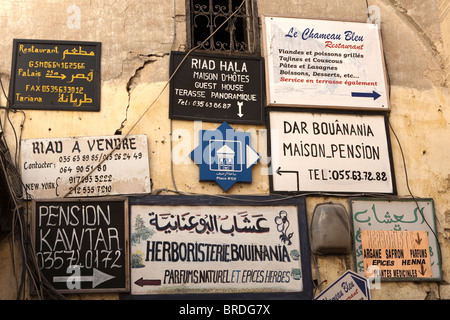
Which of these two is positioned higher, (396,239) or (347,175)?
(347,175)

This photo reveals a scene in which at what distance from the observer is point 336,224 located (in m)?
7.25

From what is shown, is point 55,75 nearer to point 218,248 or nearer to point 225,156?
point 225,156

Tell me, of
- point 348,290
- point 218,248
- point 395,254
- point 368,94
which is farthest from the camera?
point 368,94

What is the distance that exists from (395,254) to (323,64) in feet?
7.83

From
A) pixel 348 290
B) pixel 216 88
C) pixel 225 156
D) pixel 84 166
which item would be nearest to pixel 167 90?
pixel 216 88

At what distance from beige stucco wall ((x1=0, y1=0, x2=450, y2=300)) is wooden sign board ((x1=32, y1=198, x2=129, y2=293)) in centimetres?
29

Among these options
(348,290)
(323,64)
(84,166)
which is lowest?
(348,290)

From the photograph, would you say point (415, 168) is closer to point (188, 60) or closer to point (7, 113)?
point (188, 60)

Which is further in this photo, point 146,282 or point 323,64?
point 323,64

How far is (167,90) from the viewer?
25.3 ft

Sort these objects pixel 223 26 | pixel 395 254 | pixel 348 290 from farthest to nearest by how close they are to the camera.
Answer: pixel 223 26 → pixel 395 254 → pixel 348 290

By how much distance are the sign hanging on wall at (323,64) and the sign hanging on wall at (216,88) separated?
202 millimetres

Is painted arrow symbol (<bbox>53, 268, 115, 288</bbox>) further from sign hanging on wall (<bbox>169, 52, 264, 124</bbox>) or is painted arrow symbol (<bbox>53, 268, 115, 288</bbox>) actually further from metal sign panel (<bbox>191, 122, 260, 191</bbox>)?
sign hanging on wall (<bbox>169, 52, 264, 124</bbox>)

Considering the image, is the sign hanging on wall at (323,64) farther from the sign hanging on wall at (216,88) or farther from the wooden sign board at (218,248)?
the wooden sign board at (218,248)
